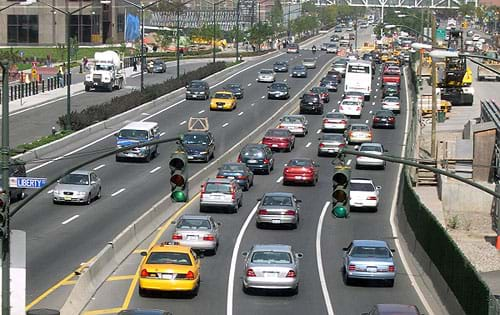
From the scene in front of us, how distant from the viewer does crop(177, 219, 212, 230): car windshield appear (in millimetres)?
40219

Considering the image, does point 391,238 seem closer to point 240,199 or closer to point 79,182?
point 240,199

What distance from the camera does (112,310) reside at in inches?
1254

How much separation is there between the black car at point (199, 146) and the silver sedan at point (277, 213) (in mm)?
16434

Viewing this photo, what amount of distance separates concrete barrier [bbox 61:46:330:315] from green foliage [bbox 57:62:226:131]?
44.8ft

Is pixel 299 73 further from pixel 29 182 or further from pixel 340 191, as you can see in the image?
pixel 340 191

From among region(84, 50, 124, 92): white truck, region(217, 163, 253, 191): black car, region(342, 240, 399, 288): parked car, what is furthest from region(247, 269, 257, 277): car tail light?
region(84, 50, 124, 92): white truck

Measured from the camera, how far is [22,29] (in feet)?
500

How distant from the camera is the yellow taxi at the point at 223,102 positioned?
86.9 metres

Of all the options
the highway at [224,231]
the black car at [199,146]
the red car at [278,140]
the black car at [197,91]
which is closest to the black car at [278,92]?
the black car at [197,91]

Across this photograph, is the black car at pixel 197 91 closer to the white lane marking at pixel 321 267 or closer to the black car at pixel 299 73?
the black car at pixel 299 73

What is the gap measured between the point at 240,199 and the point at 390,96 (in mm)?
45321

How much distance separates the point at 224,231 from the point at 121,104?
36.7 meters

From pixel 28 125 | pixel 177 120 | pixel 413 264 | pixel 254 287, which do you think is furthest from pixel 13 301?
pixel 177 120

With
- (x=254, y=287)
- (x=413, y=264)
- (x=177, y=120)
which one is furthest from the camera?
(x=177, y=120)
